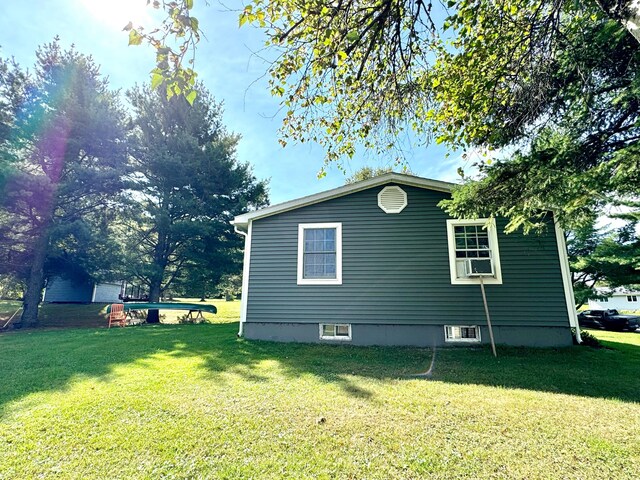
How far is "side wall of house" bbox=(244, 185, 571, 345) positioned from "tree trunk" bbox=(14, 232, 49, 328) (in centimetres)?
1004

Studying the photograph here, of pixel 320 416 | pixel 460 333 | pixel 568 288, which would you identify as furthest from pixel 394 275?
pixel 320 416

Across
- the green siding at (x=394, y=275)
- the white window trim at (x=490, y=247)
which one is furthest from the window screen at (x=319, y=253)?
the white window trim at (x=490, y=247)

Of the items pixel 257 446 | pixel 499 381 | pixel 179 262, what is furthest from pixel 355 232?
pixel 179 262

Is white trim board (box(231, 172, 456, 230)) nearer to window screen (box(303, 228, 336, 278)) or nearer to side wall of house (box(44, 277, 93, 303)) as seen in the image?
window screen (box(303, 228, 336, 278))

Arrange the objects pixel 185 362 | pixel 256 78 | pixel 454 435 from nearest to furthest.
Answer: pixel 454 435, pixel 256 78, pixel 185 362

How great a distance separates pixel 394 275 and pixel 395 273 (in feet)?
0.18

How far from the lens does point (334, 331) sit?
7.89 meters

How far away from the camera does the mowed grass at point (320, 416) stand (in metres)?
2.62

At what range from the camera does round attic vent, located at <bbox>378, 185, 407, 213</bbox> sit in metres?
7.89

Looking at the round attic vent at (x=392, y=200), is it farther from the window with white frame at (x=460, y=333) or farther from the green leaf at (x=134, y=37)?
the green leaf at (x=134, y=37)

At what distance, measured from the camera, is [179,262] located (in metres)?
15.5

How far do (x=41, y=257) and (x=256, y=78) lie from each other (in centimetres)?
1401

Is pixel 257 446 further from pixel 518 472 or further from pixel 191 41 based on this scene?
pixel 191 41

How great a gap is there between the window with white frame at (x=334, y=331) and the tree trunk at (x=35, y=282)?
11.9 metres
